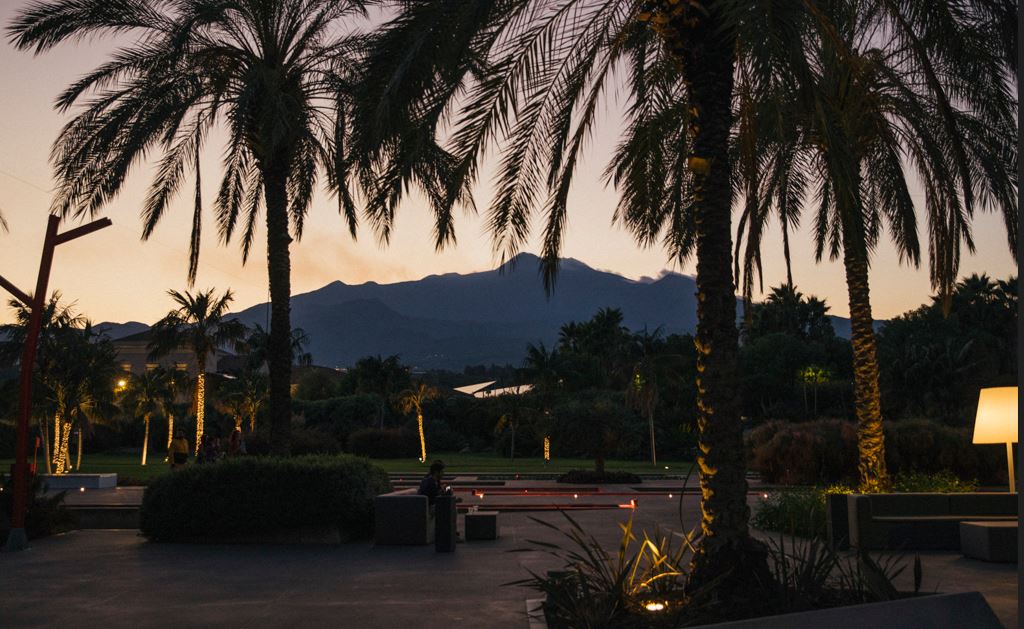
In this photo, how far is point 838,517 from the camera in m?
14.3

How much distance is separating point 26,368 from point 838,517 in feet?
40.0

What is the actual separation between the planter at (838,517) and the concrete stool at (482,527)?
5.30 meters

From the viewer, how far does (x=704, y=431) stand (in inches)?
342

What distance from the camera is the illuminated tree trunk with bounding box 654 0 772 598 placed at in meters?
8.24

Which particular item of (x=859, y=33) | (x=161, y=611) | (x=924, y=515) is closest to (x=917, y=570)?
(x=161, y=611)

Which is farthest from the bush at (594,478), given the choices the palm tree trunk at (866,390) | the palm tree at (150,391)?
the palm tree at (150,391)

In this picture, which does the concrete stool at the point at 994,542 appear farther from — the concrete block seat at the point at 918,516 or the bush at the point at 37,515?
the bush at the point at 37,515

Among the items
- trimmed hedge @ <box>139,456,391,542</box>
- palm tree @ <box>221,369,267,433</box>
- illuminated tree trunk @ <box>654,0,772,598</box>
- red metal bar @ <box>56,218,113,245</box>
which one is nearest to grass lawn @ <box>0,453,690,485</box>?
palm tree @ <box>221,369,267,433</box>

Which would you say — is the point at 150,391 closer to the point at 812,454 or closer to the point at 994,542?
the point at 812,454

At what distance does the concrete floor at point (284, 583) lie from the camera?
360 inches

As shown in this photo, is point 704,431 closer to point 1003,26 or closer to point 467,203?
point 467,203

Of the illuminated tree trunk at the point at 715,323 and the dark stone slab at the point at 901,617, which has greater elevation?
the illuminated tree trunk at the point at 715,323

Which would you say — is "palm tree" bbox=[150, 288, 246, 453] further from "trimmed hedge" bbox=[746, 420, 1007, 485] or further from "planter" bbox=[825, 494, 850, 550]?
"planter" bbox=[825, 494, 850, 550]

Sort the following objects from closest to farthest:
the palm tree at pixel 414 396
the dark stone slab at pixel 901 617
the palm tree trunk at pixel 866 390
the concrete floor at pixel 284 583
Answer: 1. the dark stone slab at pixel 901 617
2. the concrete floor at pixel 284 583
3. the palm tree trunk at pixel 866 390
4. the palm tree at pixel 414 396
